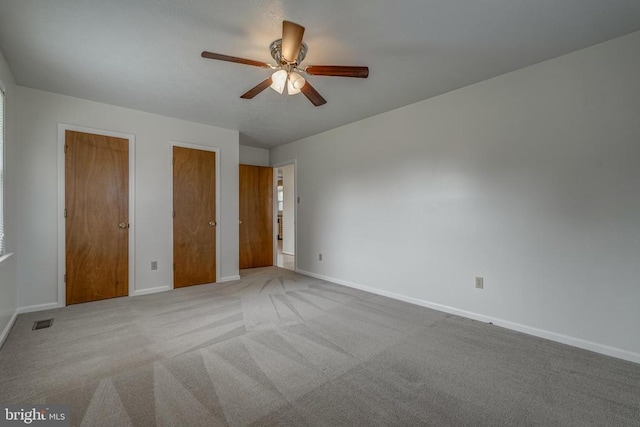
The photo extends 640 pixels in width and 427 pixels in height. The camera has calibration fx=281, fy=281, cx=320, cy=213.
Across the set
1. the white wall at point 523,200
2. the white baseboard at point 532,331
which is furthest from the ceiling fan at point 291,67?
the white baseboard at point 532,331

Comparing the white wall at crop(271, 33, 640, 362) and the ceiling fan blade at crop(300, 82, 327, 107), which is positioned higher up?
the ceiling fan blade at crop(300, 82, 327, 107)

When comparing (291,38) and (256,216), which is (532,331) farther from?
(256,216)

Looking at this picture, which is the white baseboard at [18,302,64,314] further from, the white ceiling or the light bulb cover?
the light bulb cover

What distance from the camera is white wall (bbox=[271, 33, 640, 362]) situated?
228 cm

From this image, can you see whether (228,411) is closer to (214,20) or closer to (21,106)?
(214,20)

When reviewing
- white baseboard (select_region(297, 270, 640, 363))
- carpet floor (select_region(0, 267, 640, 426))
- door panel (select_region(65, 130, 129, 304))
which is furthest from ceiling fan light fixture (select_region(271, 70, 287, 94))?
white baseboard (select_region(297, 270, 640, 363))

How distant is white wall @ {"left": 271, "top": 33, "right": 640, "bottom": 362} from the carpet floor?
0.32 m

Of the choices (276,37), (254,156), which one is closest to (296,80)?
(276,37)

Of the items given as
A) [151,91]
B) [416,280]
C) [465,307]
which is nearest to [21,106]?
[151,91]

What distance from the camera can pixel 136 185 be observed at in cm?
391

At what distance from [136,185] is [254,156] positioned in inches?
98.8

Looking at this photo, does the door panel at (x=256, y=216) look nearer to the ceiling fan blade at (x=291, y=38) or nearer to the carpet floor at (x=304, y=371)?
the carpet floor at (x=304, y=371)

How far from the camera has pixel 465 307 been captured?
123 inches

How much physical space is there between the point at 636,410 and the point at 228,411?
244cm
